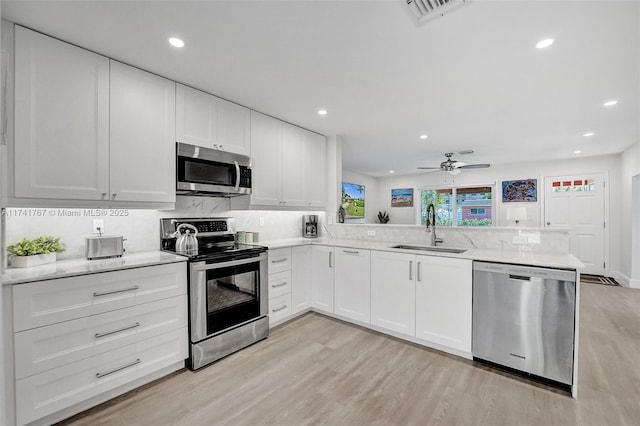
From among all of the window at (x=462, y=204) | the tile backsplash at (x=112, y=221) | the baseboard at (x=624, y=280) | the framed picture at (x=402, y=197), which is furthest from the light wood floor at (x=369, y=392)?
the framed picture at (x=402, y=197)

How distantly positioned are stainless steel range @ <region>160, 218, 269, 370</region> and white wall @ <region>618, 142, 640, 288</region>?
6.03 metres

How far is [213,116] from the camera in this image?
2811mm

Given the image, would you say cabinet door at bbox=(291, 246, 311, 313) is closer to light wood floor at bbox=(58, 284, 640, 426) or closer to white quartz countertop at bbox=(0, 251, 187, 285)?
light wood floor at bbox=(58, 284, 640, 426)

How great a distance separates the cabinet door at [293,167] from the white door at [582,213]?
18.1 feet

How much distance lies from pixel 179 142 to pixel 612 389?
398 centimetres

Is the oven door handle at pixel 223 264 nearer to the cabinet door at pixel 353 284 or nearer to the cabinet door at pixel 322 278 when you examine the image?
the cabinet door at pixel 322 278

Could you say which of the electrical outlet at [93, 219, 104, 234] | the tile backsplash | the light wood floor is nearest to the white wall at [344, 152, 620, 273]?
the light wood floor

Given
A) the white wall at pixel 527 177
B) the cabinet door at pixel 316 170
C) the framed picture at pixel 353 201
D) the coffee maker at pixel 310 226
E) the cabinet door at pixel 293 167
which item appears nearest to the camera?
the cabinet door at pixel 293 167

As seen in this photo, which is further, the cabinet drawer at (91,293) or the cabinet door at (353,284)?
the cabinet door at (353,284)

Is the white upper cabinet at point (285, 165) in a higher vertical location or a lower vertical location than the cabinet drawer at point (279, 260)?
higher

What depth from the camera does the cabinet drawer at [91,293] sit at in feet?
5.49

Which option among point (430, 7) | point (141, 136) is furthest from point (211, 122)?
point (430, 7)

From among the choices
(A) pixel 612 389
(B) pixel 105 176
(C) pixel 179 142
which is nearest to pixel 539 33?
(A) pixel 612 389

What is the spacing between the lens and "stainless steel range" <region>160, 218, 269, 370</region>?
2.37 metres
